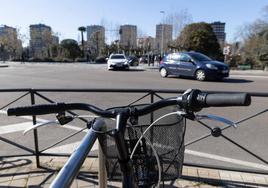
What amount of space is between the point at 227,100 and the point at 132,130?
54 centimetres

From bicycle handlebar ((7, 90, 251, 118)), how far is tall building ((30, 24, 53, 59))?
75435 mm

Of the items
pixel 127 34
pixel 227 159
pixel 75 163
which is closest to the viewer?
pixel 75 163

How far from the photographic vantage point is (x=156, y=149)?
1.84 m

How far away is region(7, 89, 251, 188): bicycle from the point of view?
55.4 inches

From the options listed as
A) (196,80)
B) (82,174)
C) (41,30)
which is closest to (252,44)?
(196,80)

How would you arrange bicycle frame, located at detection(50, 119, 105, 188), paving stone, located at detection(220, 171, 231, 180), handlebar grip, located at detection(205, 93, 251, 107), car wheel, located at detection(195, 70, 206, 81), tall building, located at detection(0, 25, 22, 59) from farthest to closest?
1. tall building, located at detection(0, 25, 22, 59)
2. car wheel, located at detection(195, 70, 206, 81)
3. paving stone, located at detection(220, 171, 231, 180)
4. handlebar grip, located at detection(205, 93, 251, 107)
5. bicycle frame, located at detection(50, 119, 105, 188)

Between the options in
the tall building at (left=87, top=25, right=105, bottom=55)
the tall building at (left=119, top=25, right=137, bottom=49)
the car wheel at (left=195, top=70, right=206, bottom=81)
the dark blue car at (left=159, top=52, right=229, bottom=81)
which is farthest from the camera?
the tall building at (left=119, top=25, right=137, bottom=49)

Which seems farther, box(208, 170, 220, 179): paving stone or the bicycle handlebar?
box(208, 170, 220, 179): paving stone

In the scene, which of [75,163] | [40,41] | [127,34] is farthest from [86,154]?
[127,34]

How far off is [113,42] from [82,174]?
75.2m

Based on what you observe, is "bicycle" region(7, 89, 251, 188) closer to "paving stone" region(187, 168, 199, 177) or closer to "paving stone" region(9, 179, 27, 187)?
"paving stone" region(187, 168, 199, 177)

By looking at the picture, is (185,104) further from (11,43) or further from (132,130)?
(11,43)

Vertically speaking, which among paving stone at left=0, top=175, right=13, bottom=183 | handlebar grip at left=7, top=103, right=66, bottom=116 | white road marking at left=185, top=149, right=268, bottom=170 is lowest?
white road marking at left=185, top=149, right=268, bottom=170

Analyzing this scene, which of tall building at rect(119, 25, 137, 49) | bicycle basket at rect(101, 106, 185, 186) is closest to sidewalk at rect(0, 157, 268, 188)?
bicycle basket at rect(101, 106, 185, 186)
